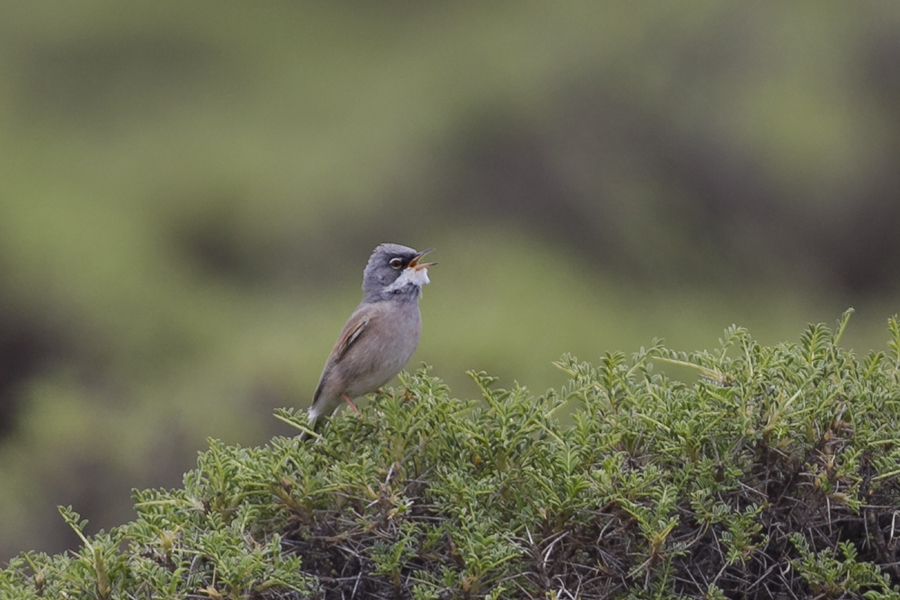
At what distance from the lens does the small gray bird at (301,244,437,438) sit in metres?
4.07

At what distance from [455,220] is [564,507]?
9376 millimetres

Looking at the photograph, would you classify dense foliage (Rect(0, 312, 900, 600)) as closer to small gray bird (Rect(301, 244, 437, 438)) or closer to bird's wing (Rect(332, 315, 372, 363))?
small gray bird (Rect(301, 244, 437, 438))

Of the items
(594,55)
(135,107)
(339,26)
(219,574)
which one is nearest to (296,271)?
(594,55)

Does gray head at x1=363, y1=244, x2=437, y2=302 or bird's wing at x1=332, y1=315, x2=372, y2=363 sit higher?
gray head at x1=363, y1=244, x2=437, y2=302

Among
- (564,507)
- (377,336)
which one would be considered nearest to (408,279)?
(377,336)

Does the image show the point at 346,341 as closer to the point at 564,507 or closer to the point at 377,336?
the point at 377,336

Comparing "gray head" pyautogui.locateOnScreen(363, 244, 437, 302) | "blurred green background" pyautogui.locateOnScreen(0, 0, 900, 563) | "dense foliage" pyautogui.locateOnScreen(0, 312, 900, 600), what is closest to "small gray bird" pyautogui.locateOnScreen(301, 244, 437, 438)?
"gray head" pyautogui.locateOnScreen(363, 244, 437, 302)

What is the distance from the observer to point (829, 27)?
519 inches

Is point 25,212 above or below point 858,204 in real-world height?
below

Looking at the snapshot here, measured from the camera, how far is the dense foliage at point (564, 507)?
2.41m

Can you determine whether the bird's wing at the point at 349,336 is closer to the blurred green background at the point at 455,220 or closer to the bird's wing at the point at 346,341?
the bird's wing at the point at 346,341

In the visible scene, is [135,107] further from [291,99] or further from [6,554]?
[6,554]

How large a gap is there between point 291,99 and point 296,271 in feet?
14.8

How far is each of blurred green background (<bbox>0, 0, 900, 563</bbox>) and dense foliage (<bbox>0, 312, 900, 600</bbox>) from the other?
17.9ft
